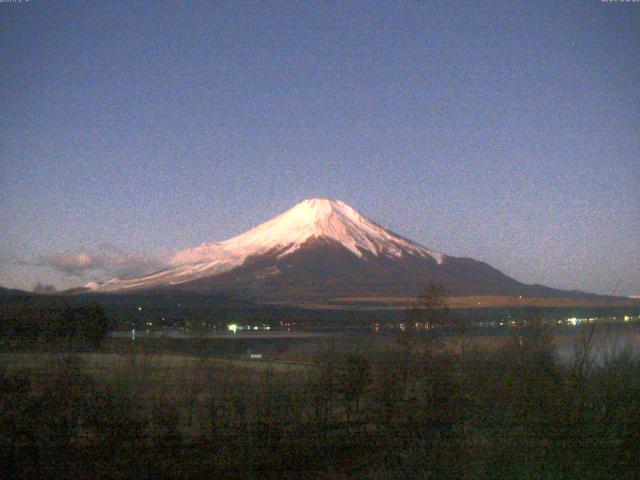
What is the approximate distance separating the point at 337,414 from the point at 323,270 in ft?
19.4

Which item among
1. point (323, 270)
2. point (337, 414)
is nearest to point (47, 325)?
point (337, 414)

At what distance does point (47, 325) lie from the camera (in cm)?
694

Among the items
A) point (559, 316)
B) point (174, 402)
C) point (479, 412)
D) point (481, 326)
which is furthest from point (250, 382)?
point (559, 316)

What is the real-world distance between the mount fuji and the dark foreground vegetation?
2845mm

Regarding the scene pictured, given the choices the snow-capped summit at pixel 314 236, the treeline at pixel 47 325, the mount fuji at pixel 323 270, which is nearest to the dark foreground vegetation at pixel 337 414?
the treeline at pixel 47 325

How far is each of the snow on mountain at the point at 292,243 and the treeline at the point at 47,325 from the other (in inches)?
134

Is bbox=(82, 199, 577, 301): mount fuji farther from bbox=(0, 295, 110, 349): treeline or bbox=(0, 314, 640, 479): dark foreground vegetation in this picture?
bbox=(0, 295, 110, 349): treeline

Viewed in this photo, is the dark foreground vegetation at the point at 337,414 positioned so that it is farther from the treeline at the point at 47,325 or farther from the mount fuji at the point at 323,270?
the mount fuji at the point at 323,270

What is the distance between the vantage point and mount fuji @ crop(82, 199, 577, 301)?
11695mm

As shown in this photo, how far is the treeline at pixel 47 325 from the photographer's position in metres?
6.88

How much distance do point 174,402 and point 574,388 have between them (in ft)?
13.4

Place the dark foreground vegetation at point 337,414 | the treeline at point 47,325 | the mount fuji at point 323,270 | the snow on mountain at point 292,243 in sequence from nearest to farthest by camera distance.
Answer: the dark foreground vegetation at point 337,414, the treeline at point 47,325, the mount fuji at point 323,270, the snow on mountain at point 292,243

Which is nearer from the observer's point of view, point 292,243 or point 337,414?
point 337,414

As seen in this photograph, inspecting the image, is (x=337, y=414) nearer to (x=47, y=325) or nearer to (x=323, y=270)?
(x=47, y=325)
